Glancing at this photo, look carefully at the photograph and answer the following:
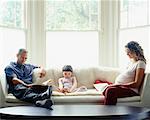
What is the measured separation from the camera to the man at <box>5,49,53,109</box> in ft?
12.5

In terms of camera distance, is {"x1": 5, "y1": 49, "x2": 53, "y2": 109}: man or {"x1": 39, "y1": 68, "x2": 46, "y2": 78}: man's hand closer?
{"x1": 5, "y1": 49, "x2": 53, "y2": 109}: man

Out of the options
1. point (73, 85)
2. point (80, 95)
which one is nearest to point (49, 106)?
point (80, 95)

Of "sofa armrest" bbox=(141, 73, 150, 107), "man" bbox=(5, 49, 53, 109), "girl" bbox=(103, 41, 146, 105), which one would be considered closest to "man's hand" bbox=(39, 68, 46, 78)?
"man" bbox=(5, 49, 53, 109)

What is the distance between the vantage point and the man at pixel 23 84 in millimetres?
3805

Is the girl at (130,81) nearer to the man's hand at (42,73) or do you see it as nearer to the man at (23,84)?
the man at (23,84)

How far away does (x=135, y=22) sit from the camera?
511cm

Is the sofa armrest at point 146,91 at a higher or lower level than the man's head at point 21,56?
lower

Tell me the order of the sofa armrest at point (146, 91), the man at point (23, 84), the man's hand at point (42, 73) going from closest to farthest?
the man at point (23, 84) → the sofa armrest at point (146, 91) → the man's hand at point (42, 73)

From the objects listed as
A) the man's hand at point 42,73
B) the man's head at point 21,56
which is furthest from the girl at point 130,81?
the man's head at point 21,56

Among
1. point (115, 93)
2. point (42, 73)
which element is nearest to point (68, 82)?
point (42, 73)

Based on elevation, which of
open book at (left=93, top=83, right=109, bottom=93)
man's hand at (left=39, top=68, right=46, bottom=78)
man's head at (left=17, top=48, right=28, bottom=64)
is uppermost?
man's head at (left=17, top=48, right=28, bottom=64)

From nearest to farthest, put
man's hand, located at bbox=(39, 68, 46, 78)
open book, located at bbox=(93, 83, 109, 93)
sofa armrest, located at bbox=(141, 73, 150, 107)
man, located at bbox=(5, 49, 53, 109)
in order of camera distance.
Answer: man, located at bbox=(5, 49, 53, 109) → sofa armrest, located at bbox=(141, 73, 150, 107) → open book, located at bbox=(93, 83, 109, 93) → man's hand, located at bbox=(39, 68, 46, 78)

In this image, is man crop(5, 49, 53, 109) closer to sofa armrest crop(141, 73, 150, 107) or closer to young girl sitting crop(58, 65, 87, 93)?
young girl sitting crop(58, 65, 87, 93)

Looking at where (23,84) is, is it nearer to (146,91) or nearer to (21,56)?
(21,56)
